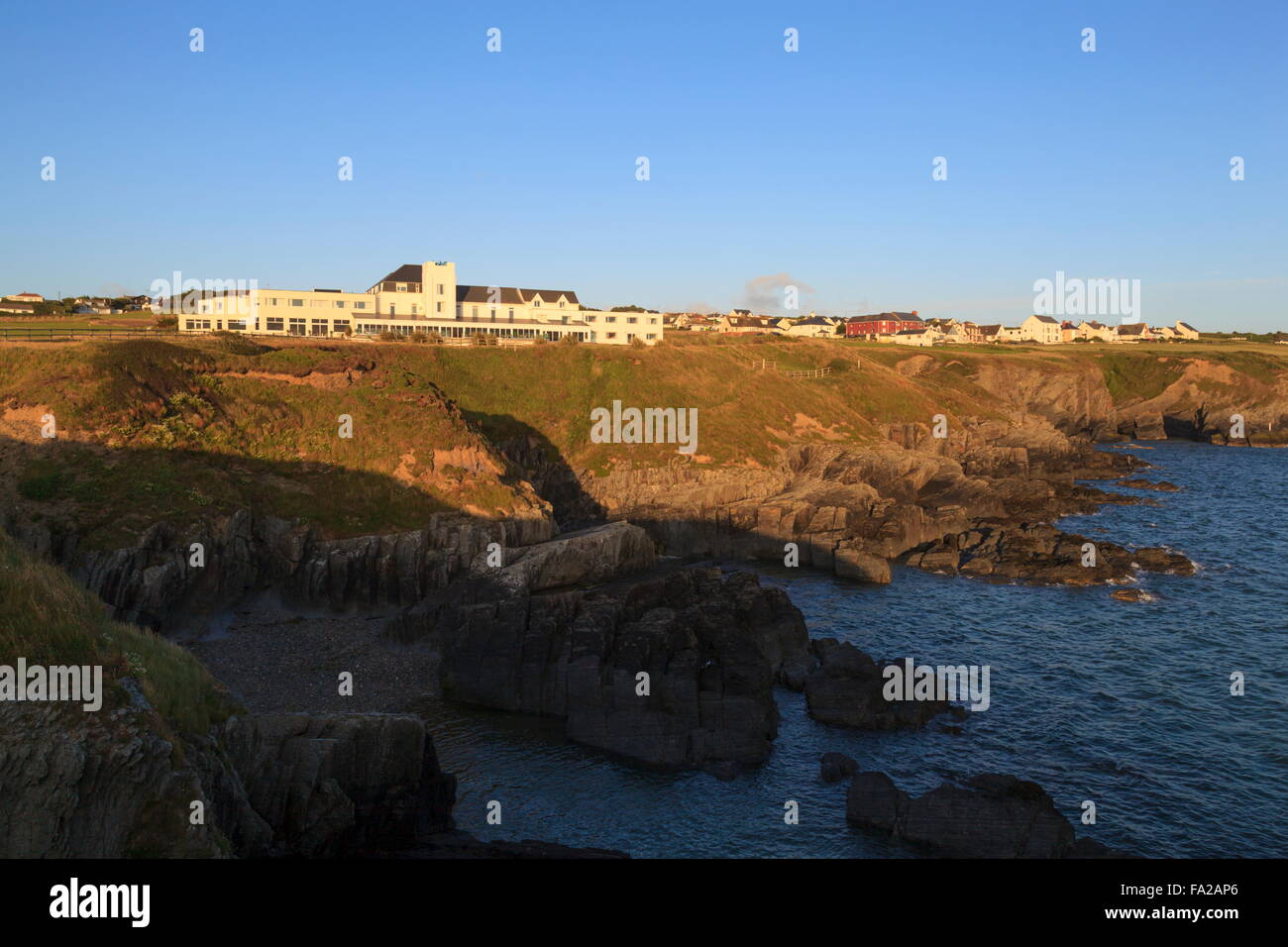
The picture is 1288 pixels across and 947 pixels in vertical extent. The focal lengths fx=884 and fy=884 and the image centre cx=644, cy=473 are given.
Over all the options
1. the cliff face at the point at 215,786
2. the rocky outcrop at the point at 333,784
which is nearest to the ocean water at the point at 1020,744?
the rocky outcrop at the point at 333,784

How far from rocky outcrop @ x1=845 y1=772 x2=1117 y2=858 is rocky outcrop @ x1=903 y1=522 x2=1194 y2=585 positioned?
1305 inches

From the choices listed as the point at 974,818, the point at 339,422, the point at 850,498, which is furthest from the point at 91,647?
the point at 850,498

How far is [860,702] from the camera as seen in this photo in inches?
1507

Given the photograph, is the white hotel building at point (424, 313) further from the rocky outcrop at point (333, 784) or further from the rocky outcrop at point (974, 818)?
the rocky outcrop at point (974, 818)

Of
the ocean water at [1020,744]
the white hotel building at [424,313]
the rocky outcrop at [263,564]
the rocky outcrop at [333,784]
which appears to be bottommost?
the ocean water at [1020,744]

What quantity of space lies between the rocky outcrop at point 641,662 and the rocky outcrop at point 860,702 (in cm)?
225

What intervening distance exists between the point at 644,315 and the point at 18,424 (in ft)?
273

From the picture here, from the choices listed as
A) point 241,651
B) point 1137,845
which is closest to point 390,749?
point 241,651

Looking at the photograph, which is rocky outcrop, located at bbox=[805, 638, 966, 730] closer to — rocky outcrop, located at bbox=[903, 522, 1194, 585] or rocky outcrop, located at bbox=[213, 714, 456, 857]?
rocky outcrop, located at bbox=[213, 714, 456, 857]

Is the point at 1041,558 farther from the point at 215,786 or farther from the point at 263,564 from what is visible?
the point at 215,786

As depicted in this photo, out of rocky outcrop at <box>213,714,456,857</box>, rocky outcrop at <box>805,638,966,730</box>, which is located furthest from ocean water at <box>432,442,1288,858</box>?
rocky outcrop at <box>213,714,456,857</box>

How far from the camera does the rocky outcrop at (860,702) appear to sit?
37.9 m

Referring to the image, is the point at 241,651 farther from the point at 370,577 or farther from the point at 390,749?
the point at 390,749

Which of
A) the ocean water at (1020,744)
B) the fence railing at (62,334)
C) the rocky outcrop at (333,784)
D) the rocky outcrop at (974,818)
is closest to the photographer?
the rocky outcrop at (333,784)
